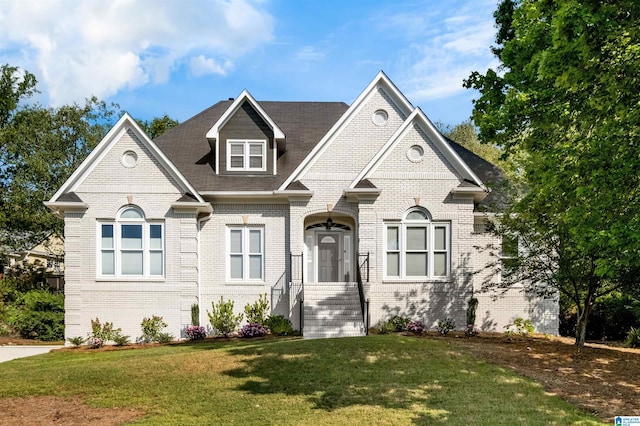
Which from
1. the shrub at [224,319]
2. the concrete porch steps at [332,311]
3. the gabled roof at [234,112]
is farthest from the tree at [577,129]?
the shrub at [224,319]

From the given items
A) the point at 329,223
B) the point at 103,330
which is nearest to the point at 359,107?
the point at 329,223

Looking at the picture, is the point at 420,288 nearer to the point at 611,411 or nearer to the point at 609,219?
the point at 609,219

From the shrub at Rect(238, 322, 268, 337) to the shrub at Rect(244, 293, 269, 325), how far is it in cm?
42

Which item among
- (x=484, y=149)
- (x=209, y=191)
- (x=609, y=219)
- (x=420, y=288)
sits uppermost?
(x=484, y=149)

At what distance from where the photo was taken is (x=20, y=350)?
15.2m

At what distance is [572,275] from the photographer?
13234 millimetres

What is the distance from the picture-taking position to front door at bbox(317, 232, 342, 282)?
1841cm

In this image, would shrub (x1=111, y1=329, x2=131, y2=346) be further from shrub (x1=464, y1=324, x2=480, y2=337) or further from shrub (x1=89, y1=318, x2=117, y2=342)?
shrub (x1=464, y1=324, x2=480, y2=337)

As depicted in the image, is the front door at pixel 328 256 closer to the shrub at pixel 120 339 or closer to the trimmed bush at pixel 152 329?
the trimmed bush at pixel 152 329

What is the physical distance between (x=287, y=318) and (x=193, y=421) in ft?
30.9

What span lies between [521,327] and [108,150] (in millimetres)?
15469

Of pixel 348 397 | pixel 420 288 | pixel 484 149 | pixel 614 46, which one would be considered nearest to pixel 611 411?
pixel 348 397

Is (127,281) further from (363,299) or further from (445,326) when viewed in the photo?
(445,326)

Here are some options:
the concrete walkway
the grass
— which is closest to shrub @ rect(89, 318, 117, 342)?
the concrete walkway
